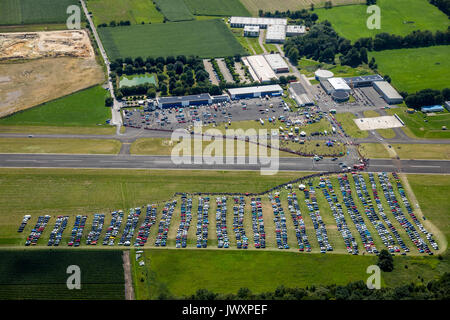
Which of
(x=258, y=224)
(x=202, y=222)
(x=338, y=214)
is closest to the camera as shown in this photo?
(x=258, y=224)

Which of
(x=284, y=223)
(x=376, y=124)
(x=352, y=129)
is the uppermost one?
(x=376, y=124)

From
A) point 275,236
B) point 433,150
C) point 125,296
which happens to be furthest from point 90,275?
point 433,150

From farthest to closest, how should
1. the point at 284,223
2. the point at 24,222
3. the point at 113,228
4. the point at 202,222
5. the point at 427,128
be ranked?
the point at 427,128 → the point at 202,222 → the point at 284,223 → the point at 24,222 → the point at 113,228

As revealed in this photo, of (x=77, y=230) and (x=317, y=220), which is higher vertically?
(x=77, y=230)

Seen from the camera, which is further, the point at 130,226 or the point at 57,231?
the point at 130,226

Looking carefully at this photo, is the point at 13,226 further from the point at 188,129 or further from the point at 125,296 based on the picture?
the point at 188,129

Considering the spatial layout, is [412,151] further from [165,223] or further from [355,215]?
[165,223]

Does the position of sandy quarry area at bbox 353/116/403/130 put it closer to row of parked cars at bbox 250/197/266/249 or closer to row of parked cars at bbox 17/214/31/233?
row of parked cars at bbox 250/197/266/249

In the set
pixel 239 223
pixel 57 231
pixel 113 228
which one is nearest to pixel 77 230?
pixel 57 231
